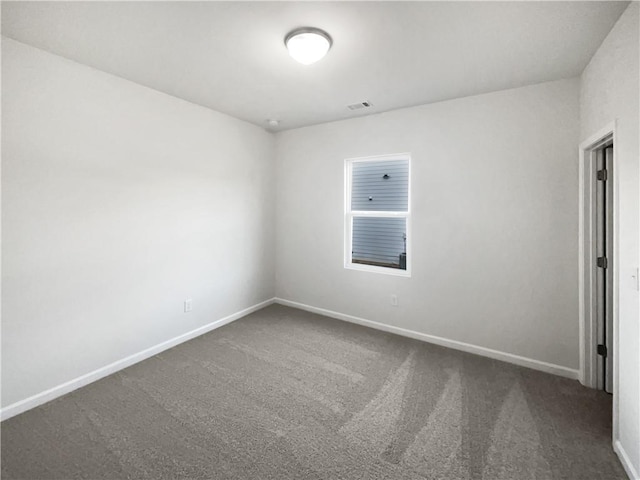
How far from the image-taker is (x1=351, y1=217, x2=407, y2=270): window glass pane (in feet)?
12.1

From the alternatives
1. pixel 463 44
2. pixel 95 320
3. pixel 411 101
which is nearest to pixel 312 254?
pixel 411 101

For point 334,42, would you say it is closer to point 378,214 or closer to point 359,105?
point 359,105

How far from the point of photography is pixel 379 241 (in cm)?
385

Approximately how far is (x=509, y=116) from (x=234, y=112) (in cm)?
292

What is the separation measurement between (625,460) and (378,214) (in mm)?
2753

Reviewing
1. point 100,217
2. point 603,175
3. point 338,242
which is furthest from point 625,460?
point 100,217

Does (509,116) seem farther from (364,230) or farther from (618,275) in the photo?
(364,230)

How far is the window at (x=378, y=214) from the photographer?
3561 millimetres

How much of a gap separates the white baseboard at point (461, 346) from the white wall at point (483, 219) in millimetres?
50

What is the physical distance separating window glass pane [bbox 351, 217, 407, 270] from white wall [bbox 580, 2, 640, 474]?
1.99 metres

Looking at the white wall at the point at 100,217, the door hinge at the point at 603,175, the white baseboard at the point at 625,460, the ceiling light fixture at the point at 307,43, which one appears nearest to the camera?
the white baseboard at the point at 625,460

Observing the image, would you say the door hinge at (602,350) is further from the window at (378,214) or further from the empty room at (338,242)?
the window at (378,214)

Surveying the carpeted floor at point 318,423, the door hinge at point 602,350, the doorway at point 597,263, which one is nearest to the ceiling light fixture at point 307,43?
the doorway at point 597,263

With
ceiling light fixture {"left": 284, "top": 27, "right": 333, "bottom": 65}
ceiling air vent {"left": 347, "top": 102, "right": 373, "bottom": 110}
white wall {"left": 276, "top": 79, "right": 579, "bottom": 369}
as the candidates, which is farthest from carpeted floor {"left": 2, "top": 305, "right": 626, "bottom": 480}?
ceiling air vent {"left": 347, "top": 102, "right": 373, "bottom": 110}
